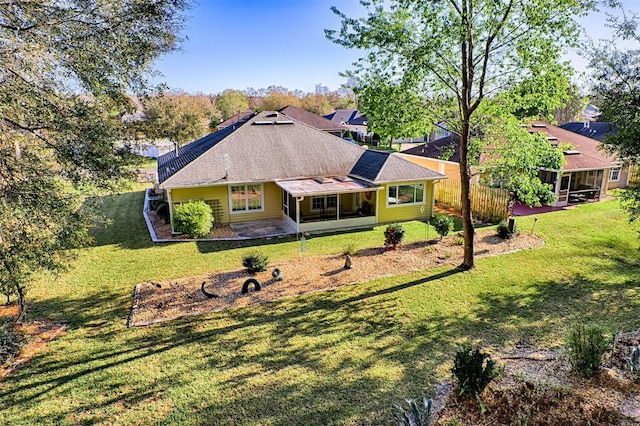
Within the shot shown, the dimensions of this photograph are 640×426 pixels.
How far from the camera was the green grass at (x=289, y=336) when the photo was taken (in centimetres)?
693

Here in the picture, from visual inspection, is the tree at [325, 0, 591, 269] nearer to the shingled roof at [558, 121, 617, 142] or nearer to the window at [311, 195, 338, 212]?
the window at [311, 195, 338, 212]

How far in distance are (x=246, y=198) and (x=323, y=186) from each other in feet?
13.0

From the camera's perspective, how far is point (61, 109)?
773cm

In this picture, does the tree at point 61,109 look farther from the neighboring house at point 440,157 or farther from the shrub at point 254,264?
the neighboring house at point 440,157

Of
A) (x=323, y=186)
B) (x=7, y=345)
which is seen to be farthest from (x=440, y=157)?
(x=7, y=345)

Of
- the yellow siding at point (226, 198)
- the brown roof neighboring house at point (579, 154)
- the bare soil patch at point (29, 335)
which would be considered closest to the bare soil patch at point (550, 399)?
the bare soil patch at point (29, 335)

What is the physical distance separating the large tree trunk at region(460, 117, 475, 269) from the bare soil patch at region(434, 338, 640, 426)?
5.89 m

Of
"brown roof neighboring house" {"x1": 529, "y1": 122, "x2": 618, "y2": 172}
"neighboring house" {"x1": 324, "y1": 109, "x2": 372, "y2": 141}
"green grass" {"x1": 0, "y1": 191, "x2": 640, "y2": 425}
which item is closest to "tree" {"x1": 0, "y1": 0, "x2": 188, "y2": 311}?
"green grass" {"x1": 0, "y1": 191, "x2": 640, "y2": 425}

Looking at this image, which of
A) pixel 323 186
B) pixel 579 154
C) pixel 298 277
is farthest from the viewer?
pixel 579 154

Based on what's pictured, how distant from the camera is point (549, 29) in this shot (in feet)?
36.3

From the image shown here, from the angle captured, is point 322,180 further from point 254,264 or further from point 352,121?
point 352,121

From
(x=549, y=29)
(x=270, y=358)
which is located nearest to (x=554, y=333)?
(x=270, y=358)

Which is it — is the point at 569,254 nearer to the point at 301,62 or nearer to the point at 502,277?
the point at 502,277

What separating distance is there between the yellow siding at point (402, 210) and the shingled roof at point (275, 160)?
0.88 meters
